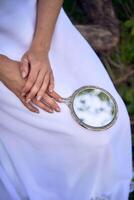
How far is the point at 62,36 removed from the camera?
194 centimetres

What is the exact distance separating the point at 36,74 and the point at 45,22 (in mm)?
247

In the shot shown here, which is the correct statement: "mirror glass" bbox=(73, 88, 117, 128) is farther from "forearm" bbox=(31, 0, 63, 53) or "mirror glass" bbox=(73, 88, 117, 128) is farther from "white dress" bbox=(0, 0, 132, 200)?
"forearm" bbox=(31, 0, 63, 53)

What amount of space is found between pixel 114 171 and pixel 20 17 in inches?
26.9

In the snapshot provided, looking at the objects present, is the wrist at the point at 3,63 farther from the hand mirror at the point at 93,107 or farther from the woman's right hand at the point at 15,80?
the hand mirror at the point at 93,107

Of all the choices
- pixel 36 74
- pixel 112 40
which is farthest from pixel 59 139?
pixel 112 40

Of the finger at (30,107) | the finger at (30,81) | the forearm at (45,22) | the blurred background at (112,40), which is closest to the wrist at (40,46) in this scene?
the forearm at (45,22)

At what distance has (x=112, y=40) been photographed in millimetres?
2668

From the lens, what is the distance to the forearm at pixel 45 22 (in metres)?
1.82

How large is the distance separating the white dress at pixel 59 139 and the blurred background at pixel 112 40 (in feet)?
2.18

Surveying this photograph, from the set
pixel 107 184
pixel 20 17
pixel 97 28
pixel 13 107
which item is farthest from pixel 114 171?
pixel 97 28

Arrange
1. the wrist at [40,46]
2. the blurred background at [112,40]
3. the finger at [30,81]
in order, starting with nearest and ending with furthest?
the finger at [30,81] → the wrist at [40,46] → the blurred background at [112,40]

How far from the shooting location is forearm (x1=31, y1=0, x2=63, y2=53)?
182 centimetres

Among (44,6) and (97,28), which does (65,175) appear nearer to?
(44,6)

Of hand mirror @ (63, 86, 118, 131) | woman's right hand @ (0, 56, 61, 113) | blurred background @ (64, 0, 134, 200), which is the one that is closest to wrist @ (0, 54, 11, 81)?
woman's right hand @ (0, 56, 61, 113)
